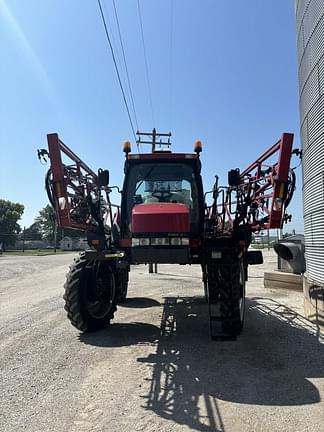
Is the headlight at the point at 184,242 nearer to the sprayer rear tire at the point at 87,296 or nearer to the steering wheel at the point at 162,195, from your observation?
the steering wheel at the point at 162,195

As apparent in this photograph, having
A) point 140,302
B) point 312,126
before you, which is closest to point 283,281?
point 140,302

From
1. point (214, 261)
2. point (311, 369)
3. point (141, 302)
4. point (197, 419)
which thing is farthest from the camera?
point (141, 302)

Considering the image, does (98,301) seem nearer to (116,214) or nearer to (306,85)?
(116,214)

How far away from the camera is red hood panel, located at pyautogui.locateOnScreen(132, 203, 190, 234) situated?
6.73 m

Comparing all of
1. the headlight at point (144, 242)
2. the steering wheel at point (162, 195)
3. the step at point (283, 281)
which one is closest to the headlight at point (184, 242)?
the headlight at point (144, 242)

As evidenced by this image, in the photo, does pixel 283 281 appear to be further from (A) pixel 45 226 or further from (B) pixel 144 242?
(A) pixel 45 226

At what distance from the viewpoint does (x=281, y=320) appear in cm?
870

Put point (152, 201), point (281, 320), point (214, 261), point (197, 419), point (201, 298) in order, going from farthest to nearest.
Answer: point (201, 298), point (281, 320), point (152, 201), point (214, 261), point (197, 419)

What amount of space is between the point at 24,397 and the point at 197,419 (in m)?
1.89

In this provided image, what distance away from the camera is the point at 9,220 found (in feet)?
278

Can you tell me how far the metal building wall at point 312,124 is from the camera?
7.76 meters

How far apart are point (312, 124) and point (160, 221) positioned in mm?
3773

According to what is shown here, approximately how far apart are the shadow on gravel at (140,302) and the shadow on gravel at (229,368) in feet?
6.35

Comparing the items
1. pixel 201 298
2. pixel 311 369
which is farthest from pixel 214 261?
pixel 201 298
